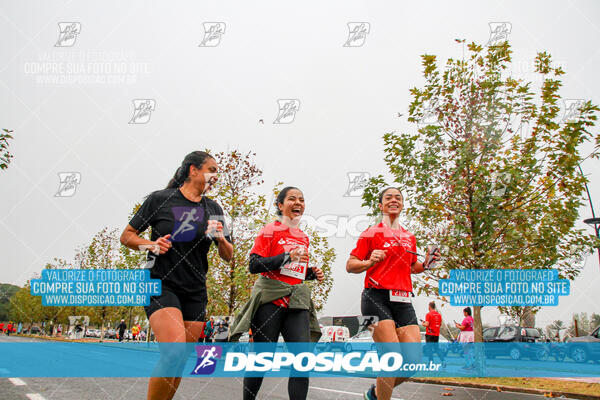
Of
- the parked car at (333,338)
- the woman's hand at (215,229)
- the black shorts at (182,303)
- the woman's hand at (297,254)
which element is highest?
the woman's hand at (215,229)

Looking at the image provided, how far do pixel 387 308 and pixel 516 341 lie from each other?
21.2 meters

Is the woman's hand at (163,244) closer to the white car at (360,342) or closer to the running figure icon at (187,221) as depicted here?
the running figure icon at (187,221)

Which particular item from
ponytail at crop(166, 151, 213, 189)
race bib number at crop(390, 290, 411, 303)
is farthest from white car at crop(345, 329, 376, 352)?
ponytail at crop(166, 151, 213, 189)

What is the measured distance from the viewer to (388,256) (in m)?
4.48

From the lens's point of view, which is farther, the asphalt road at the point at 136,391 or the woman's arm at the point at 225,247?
the asphalt road at the point at 136,391

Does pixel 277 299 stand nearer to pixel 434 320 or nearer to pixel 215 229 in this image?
pixel 215 229

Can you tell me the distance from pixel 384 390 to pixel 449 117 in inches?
316

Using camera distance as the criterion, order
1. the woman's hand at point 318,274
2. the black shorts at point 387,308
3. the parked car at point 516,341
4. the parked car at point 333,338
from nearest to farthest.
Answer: the woman's hand at point 318,274 < the black shorts at point 387,308 < the parked car at point 516,341 < the parked car at point 333,338

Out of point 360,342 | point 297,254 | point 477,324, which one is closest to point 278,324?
point 297,254

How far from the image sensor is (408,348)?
4160 mm

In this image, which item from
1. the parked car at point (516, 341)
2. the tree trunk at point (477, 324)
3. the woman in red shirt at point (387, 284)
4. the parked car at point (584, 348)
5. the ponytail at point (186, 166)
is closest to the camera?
the ponytail at point (186, 166)

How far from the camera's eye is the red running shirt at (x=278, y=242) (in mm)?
4051

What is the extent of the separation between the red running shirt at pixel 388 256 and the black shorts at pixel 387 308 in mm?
77

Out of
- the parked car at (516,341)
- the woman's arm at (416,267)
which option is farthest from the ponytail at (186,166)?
the parked car at (516,341)
